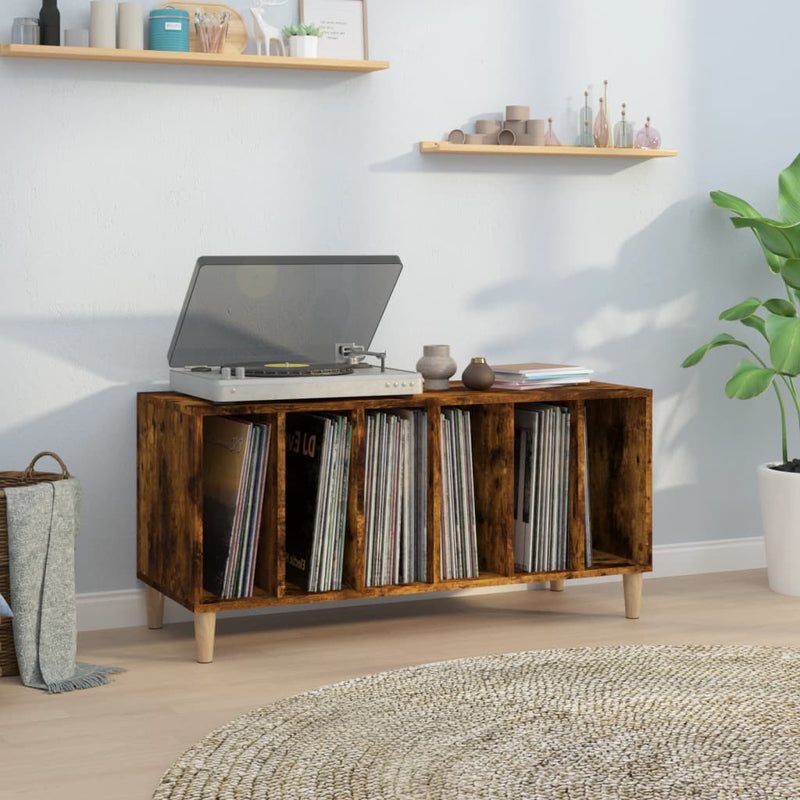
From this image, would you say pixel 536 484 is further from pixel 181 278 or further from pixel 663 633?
pixel 181 278

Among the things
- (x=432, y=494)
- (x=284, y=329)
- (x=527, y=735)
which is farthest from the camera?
(x=284, y=329)

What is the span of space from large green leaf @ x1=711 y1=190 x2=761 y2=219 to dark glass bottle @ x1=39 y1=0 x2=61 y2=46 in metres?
2.02

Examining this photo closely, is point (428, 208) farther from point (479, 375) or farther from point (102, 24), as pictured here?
point (102, 24)

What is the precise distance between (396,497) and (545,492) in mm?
449

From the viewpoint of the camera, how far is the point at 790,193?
4.04 meters

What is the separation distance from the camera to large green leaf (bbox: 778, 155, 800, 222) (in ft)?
13.3

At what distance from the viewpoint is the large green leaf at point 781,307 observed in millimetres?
4129

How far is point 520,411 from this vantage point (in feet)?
12.4

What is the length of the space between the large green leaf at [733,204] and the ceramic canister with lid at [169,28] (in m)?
1.70

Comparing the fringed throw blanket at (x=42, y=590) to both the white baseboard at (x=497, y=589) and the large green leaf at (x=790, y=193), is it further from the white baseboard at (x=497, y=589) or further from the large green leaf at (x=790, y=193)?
the large green leaf at (x=790, y=193)

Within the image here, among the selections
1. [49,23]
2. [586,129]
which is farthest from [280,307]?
[586,129]

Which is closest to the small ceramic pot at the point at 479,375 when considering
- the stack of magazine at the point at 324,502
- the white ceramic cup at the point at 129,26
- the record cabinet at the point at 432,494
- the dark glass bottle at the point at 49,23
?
the record cabinet at the point at 432,494

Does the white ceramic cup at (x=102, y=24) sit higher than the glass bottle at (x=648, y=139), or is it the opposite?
the white ceramic cup at (x=102, y=24)

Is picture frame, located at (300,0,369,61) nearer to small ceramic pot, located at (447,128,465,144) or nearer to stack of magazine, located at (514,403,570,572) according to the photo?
small ceramic pot, located at (447,128,465,144)
